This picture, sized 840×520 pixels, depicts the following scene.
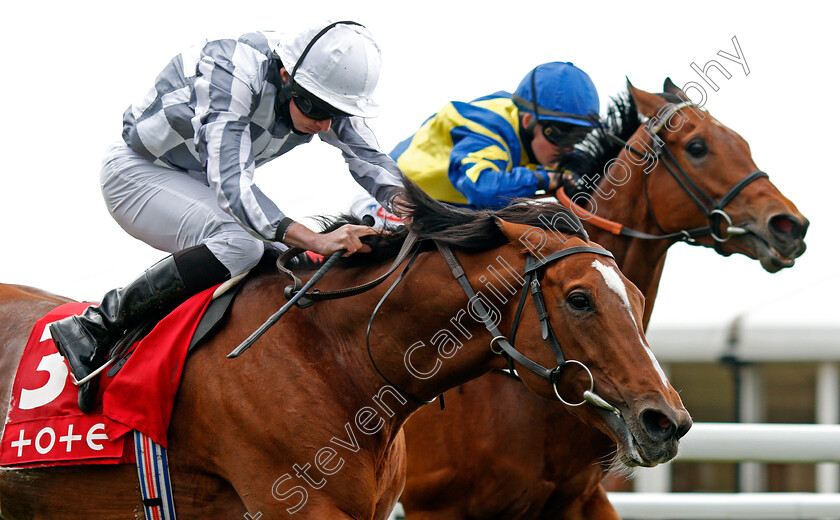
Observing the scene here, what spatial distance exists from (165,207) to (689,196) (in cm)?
202

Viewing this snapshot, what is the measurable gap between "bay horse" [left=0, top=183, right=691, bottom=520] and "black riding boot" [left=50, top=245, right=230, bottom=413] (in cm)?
14

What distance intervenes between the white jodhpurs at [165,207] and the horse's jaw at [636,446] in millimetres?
1241

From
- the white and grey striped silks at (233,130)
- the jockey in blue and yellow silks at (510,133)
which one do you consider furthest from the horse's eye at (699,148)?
the white and grey striped silks at (233,130)

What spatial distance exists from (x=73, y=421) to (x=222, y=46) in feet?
4.11

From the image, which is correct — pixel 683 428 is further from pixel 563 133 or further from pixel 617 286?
pixel 563 133

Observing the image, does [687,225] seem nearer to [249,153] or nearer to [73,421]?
[249,153]

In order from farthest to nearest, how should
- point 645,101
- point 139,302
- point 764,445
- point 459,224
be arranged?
1. point 764,445
2. point 645,101
3. point 139,302
4. point 459,224

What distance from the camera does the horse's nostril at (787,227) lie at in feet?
11.3

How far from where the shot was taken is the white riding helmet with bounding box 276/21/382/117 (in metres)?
2.66

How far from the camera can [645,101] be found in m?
3.79

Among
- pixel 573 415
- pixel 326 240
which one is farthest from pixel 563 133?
pixel 326 240

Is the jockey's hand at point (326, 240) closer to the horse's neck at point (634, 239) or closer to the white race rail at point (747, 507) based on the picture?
the horse's neck at point (634, 239)

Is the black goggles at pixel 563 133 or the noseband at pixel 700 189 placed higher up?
the black goggles at pixel 563 133

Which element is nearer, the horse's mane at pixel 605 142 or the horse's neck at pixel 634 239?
the horse's neck at pixel 634 239
